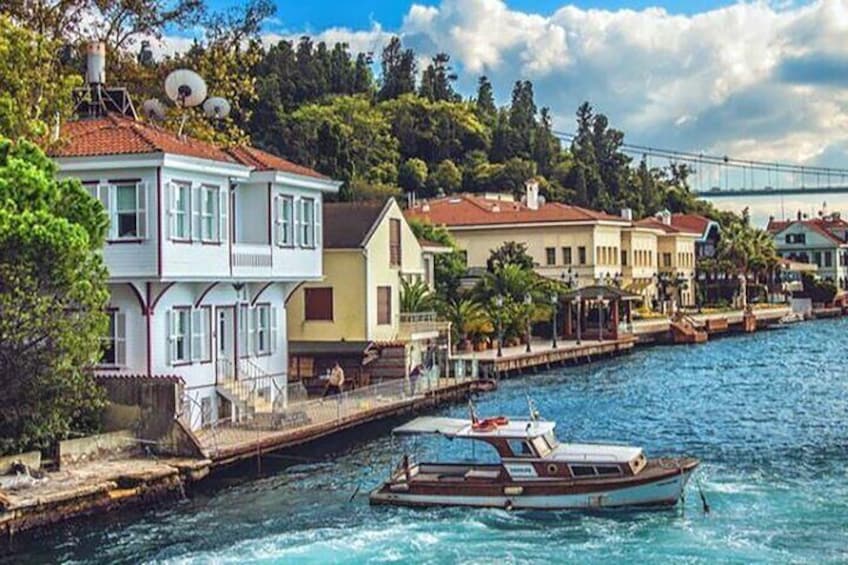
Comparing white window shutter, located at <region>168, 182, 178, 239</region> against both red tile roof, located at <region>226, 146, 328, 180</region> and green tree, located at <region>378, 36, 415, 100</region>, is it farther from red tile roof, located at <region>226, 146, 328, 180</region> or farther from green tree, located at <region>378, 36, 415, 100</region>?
green tree, located at <region>378, 36, 415, 100</region>

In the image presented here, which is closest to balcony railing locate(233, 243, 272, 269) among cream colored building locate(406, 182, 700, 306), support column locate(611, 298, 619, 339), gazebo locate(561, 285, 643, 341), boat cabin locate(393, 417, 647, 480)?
boat cabin locate(393, 417, 647, 480)

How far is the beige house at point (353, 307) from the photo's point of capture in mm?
50531

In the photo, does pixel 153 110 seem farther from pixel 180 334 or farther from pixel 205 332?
pixel 180 334

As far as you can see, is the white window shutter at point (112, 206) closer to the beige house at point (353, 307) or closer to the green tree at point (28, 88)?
the green tree at point (28, 88)

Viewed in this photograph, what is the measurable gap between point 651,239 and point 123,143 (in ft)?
276

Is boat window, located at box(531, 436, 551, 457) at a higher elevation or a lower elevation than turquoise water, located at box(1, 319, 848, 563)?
higher

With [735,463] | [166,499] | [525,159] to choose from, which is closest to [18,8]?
[166,499]

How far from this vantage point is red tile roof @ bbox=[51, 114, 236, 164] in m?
34.9

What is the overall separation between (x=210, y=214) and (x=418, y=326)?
19.2m

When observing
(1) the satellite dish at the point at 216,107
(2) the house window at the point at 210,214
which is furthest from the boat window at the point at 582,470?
(1) the satellite dish at the point at 216,107

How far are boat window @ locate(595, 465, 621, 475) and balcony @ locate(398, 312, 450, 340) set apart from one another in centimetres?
2485

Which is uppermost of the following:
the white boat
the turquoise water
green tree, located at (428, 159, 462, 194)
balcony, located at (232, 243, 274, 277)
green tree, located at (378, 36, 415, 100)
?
green tree, located at (378, 36, 415, 100)

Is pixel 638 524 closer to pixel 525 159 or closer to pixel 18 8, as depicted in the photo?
pixel 18 8

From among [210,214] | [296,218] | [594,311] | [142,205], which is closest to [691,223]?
[594,311]
